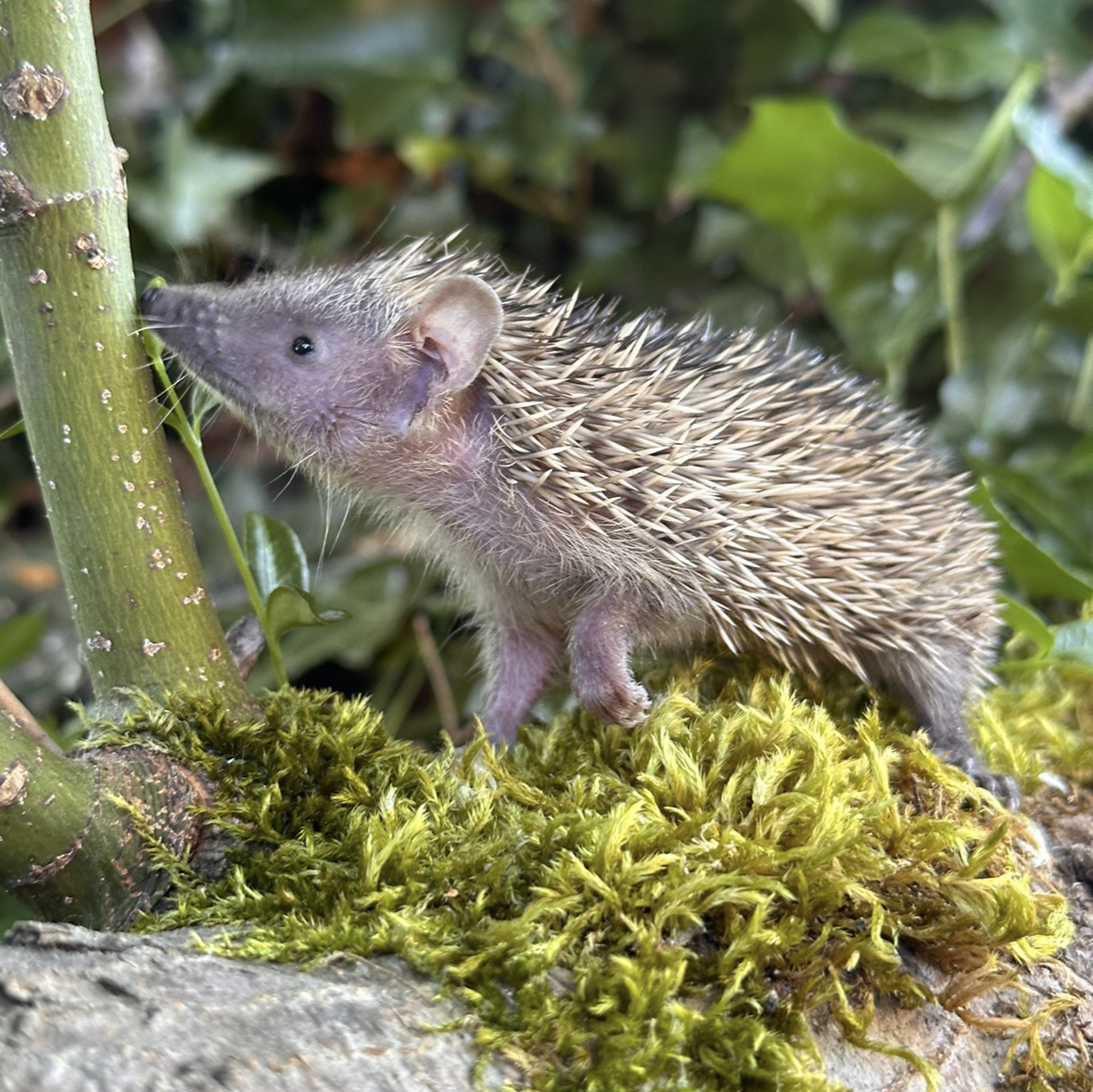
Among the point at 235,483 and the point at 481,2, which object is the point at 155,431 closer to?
the point at 235,483

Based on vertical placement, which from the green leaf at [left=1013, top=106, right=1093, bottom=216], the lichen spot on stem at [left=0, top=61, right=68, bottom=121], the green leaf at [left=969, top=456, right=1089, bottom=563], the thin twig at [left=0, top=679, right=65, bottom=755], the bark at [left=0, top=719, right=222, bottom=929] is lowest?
the green leaf at [left=969, top=456, right=1089, bottom=563]

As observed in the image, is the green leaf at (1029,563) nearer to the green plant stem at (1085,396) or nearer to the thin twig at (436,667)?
the green plant stem at (1085,396)

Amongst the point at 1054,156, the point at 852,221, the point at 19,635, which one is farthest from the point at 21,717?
the point at 1054,156

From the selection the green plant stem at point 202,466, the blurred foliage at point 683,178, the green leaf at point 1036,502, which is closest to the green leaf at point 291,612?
the green plant stem at point 202,466

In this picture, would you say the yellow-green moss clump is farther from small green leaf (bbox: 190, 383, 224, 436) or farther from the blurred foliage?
the blurred foliage

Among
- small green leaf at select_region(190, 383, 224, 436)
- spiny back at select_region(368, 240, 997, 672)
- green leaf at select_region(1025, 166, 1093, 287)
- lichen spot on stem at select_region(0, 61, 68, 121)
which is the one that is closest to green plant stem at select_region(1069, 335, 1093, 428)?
green leaf at select_region(1025, 166, 1093, 287)

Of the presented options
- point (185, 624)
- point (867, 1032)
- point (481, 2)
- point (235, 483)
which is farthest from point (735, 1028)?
point (481, 2)
